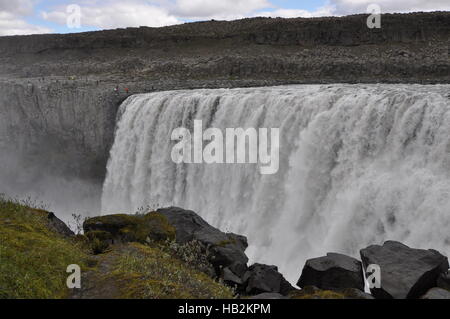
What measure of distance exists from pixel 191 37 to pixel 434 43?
95.6 feet

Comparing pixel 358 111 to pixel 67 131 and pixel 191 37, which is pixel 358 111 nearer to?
pixel 67 131

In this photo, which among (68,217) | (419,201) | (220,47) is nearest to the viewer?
(419,201)

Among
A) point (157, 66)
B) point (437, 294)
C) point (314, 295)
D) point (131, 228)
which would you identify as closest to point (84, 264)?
point (131, 228)

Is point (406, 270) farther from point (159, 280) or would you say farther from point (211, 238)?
point (159, 280)

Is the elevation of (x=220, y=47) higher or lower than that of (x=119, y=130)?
higher

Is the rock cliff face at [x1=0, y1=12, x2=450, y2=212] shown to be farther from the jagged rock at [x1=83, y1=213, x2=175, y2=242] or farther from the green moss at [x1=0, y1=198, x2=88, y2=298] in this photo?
the green moss at [x1=0, y1=198, x2=88, y2=298]

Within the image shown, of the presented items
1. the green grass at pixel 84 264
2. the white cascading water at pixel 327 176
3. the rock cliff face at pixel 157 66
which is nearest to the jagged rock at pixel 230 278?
the green grass at pixel 84 264

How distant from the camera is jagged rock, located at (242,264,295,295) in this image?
9891mm

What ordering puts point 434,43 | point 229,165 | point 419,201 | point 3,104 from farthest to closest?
point 434,43, point 3,104, point 229,165, point 419,201

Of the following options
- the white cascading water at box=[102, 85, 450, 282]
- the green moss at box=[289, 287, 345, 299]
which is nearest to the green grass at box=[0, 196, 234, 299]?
the green moss at box=[289, 287, 345, 299]

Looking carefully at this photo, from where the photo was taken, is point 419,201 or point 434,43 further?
point 434,43

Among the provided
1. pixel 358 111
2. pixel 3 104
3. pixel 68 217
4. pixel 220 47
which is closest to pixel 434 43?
pixel 220 47

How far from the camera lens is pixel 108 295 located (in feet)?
24.5

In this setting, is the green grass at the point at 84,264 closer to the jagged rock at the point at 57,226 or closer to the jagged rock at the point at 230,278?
the jagged rock at the point at 57,226
